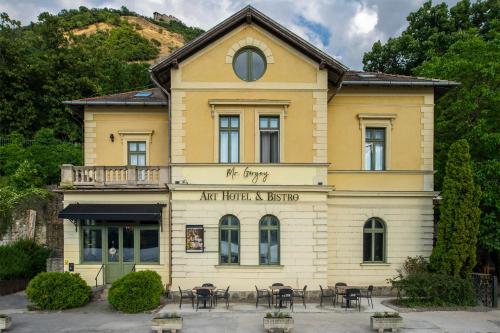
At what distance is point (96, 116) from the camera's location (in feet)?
67.2

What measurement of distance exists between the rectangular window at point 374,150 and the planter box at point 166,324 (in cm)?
1048

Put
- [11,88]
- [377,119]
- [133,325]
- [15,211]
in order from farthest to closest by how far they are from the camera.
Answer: [11,88] → [15,211] → [377,119] → [133,325]

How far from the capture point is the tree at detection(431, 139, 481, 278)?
1659 cm

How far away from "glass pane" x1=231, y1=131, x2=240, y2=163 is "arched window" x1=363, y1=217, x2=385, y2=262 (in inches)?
245

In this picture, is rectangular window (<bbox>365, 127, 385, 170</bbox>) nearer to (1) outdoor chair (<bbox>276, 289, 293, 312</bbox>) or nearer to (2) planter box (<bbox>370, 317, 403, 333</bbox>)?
(1) outdoor chair (<bbox>276, 289, 293, 312</bbox>)

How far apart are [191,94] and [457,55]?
12923 millimetres

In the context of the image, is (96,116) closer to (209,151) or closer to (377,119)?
(209,151)

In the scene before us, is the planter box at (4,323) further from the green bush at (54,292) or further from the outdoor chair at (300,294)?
the outdoor chair at (300,294)

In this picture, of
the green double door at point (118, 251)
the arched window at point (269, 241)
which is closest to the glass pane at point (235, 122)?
the arched window at point (269, 241)

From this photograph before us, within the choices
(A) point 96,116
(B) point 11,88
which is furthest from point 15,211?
(B) point 11,88

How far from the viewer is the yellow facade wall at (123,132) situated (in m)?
20.5

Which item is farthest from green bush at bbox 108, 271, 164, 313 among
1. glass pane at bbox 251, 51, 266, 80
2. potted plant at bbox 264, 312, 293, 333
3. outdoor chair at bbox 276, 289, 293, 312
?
glass pane at bbox 251, 51, 266, 80

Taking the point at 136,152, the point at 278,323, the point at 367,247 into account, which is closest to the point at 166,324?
the point at 278,323

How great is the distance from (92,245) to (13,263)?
3.94m
